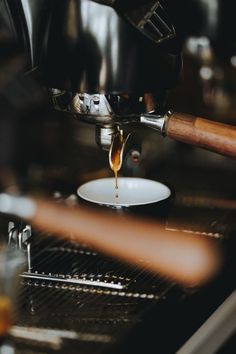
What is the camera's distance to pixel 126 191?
4.37 ft

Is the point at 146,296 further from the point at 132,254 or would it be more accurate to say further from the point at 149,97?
the point at 149,97

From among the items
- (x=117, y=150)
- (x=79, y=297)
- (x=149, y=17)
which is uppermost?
(x=149, y=17)

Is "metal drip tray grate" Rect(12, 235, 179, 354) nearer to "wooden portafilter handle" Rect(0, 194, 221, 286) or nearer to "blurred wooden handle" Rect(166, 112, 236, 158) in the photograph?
"wooden portafilter handle" Rect(0, 194, 221, 286)

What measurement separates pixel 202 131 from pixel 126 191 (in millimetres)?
233

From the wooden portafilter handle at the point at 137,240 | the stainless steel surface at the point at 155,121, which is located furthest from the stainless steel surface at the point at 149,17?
the wooden portafilter handle at the point at 137,240

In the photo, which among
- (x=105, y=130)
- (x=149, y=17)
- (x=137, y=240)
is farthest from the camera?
(x=137, y=240)

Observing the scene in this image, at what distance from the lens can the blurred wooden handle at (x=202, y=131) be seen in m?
1.14

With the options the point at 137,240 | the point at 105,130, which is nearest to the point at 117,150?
the point at 105,130

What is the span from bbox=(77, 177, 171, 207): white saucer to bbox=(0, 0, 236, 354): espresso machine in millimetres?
110

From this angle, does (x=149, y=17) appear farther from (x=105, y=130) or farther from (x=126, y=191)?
(x=126, y=191)

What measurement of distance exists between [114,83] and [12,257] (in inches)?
10.3

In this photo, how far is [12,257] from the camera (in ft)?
3.22

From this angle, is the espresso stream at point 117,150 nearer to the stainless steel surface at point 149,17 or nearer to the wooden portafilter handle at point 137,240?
the wooden portafilter handle at point 137,240

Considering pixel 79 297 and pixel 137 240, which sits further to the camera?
pixel 137 240
